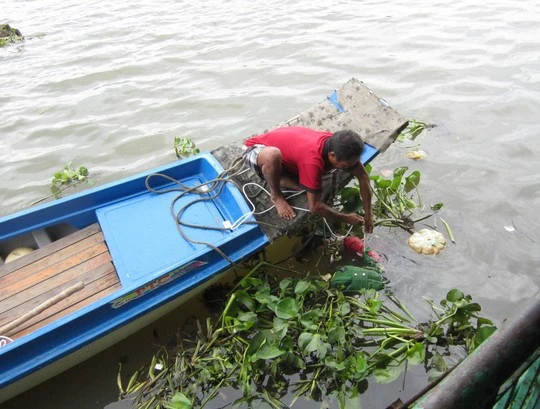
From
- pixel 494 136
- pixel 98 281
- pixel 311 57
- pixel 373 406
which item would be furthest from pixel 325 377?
pixel 311 57

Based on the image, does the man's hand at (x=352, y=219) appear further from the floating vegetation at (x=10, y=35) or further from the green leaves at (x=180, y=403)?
the floating vegetation at (x=10, y=35)

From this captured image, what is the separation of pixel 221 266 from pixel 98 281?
97 centimetres

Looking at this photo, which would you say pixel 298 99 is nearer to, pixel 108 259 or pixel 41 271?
pixel 108 259

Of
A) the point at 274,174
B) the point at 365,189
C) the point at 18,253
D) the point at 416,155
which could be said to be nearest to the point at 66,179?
the point at 18,253

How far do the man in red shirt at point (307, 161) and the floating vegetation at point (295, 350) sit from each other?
73 centimetres

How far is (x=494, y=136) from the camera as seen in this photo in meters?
5.75

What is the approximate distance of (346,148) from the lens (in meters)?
3.25

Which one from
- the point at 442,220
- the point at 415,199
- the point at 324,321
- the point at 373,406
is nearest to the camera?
the point at 373,406

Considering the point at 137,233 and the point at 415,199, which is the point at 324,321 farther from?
the point at 415,199

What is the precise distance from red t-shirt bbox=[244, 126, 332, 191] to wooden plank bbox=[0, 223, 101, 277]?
175cm

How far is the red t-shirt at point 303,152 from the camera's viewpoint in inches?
137

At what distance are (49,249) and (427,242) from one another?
345 centimetres

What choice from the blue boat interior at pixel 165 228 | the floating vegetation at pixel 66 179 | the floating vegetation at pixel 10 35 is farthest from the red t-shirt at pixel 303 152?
the floating vegetation at pixel 10 35

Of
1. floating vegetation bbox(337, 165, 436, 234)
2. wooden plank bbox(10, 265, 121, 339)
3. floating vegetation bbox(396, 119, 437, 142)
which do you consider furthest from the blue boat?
floating vegetation bbox(396, 119, 437, 142)
